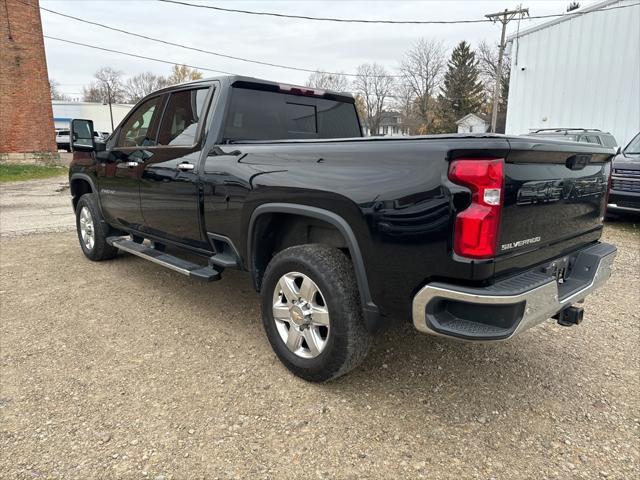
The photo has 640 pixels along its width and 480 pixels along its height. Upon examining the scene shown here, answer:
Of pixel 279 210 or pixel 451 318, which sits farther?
pixel 279 210

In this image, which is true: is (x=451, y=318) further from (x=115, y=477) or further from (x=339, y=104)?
(x=339, y=104)

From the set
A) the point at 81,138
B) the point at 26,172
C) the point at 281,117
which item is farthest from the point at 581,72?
the point at 26,172

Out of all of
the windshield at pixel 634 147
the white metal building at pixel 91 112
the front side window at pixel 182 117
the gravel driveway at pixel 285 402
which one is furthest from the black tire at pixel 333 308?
the white metal building at pixel 91 112

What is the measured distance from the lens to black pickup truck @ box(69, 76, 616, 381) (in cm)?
210

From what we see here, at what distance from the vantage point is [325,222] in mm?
2732

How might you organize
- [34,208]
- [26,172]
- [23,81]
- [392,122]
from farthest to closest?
1. [392,122]
2. [23,81]
3. [26,172]
4. [34,208]

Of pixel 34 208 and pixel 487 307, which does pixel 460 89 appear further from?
pixel 487 307

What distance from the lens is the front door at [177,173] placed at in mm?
3621

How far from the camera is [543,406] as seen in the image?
2676 millimetres

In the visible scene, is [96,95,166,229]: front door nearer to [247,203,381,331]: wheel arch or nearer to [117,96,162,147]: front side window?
[117,96,162,147]: front side window

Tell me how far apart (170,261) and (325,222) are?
1.80 m

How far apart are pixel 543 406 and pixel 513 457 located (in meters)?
0.57

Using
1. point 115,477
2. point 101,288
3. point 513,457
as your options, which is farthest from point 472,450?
point 101,288

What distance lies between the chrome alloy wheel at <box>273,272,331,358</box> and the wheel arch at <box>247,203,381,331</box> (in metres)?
0.27
